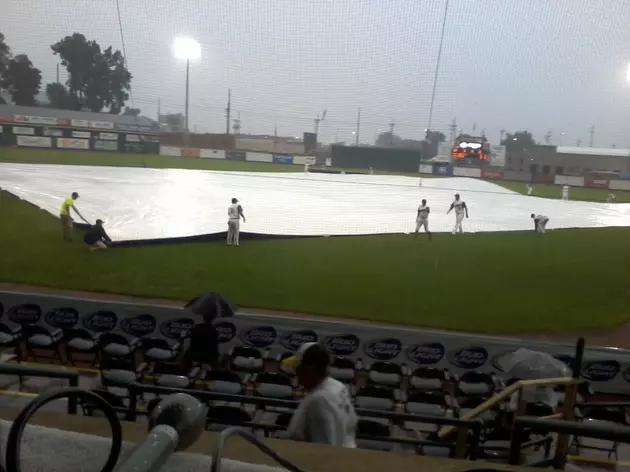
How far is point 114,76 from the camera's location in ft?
34.3

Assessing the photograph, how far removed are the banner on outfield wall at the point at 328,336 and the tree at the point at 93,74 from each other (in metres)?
4.22

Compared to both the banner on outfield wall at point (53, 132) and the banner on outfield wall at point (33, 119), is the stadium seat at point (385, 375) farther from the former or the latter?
the banner on outfield wall at point (53, 132)

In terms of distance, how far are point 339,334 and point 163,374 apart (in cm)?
282

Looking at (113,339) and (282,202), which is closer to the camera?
(113,339)

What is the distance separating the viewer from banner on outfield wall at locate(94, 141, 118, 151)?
39.1ft

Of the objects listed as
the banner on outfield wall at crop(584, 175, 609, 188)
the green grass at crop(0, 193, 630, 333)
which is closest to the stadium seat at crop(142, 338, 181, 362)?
the green grass at crop(0, 193, 630, 333)

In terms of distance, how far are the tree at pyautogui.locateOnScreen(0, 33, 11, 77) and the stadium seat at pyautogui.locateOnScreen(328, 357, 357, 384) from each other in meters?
8.68

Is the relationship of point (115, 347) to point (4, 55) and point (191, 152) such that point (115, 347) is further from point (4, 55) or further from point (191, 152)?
point (4, 55)

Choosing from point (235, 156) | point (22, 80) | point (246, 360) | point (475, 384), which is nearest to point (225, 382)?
point (246, 360)

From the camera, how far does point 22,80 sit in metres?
10.9

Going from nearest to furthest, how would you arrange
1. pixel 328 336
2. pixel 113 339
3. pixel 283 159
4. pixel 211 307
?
1. pixel 113 339
2. pixel 211 307
3. pixel 328 336
4. pixel 283 159

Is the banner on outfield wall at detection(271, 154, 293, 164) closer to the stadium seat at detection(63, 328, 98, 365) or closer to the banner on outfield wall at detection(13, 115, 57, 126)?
the banner on outfield wall at detection(13, 115, 57, 126)

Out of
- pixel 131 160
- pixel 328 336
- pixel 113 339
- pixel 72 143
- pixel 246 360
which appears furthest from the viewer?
pixel 72 143

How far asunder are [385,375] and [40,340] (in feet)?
14.1
